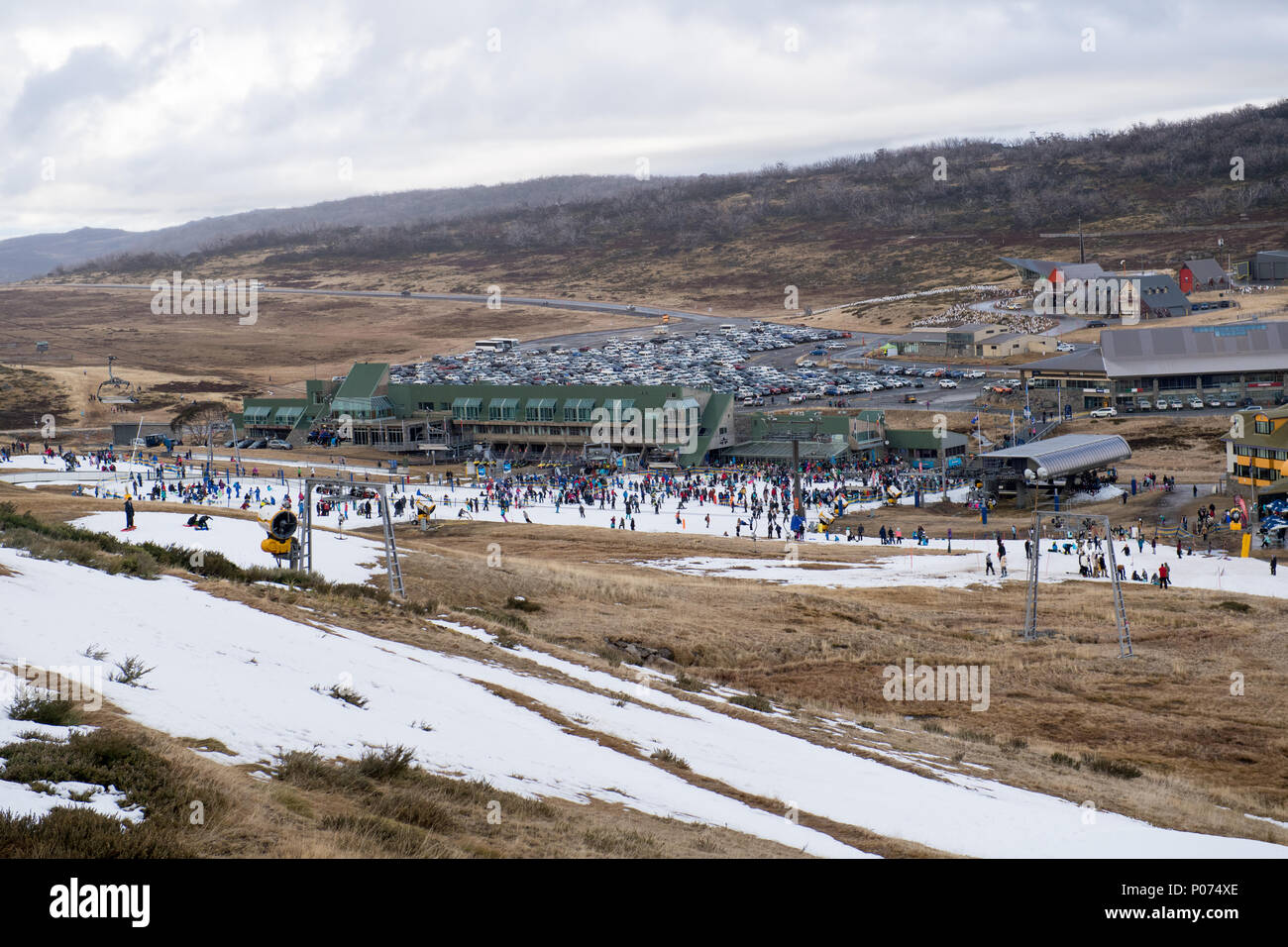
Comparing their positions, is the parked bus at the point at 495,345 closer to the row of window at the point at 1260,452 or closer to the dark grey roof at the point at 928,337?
the dark grey roof at the point at 928,337

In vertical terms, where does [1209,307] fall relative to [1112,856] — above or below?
above

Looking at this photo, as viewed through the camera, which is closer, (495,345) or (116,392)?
(116,392)

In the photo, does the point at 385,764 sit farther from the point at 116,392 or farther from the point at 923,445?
the point at 116,392

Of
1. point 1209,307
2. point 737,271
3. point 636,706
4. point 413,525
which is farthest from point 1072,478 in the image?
point 737,271

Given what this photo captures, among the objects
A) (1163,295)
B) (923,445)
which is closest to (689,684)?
(923,445)

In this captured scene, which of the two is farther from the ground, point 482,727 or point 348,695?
point 348,695
